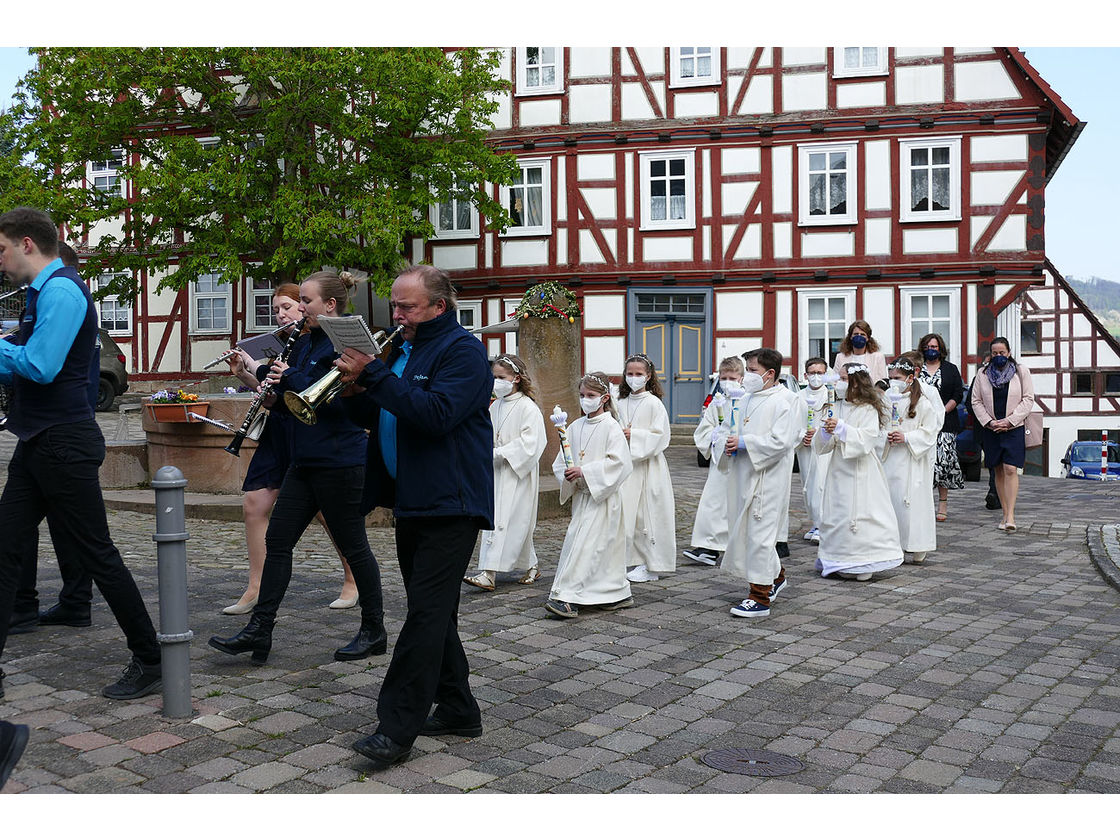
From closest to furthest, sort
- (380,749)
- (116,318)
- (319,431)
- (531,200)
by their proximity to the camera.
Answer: (380,749) → (319,431) → (531,200) → (116,318)

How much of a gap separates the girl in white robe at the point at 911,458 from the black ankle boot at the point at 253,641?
19.2 ft

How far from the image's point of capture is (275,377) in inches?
226

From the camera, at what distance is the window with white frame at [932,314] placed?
928 inches

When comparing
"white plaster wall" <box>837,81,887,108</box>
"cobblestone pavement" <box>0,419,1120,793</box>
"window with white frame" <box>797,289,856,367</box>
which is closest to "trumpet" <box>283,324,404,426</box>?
"cobblestone pavement" <box>0,419,1120,793</box>

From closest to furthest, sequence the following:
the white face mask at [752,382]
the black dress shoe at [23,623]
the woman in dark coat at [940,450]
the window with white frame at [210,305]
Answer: the black dress shoe at [23,623] < the white face mask at [752,382] < the woman in dark coat at [940,450] < the window with white frame at [210,305]

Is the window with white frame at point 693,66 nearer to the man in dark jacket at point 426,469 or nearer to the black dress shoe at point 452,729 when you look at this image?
the man in dark jacket at point 426,469

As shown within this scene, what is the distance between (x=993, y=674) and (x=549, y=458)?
728 cm

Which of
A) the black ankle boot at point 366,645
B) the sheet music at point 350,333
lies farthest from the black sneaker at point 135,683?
the sheet music at point 350,333

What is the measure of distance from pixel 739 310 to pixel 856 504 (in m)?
15.7

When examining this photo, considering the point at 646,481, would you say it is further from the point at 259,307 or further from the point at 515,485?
the point at 259,307

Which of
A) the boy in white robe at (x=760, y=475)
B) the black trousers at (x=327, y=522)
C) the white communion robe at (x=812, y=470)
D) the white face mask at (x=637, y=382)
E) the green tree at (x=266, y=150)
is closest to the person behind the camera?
the black trousers at (x=327, y=522)

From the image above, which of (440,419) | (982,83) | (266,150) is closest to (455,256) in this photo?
(266,150)

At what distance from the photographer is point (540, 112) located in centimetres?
2545

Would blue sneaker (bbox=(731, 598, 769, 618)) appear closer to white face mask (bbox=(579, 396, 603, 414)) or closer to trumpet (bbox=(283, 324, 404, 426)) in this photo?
white face mask (bbox=(579, 396, 603, 414))
